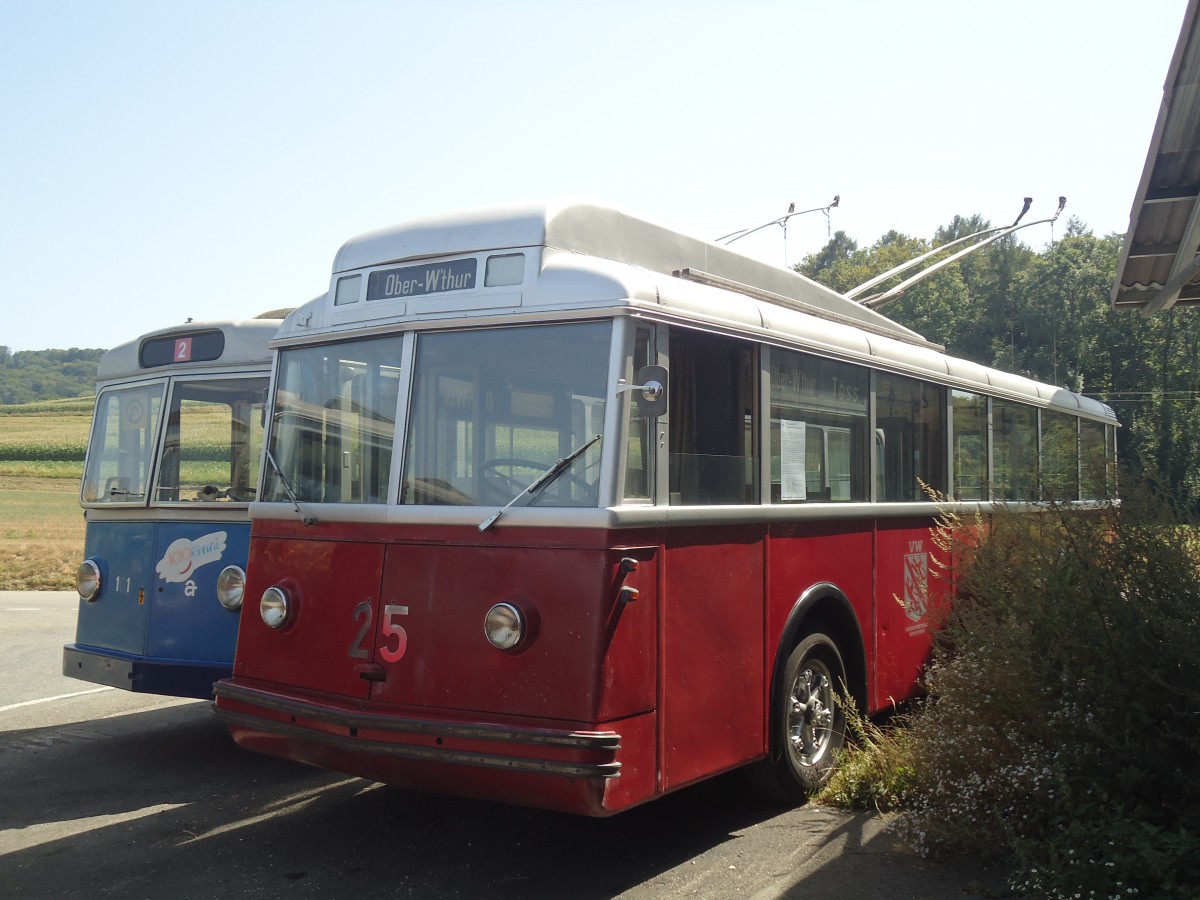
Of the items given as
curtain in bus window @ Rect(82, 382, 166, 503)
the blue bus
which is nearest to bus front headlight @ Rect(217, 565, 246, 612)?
the blue bus

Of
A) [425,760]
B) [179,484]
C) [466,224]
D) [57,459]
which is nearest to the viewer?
[425,760]

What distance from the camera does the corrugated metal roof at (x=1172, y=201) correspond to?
22.1 ft

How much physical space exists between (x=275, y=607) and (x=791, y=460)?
9.87ft

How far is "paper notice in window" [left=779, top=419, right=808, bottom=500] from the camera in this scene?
21.8 feet

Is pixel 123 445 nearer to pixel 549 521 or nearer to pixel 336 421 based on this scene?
pixel 336 421

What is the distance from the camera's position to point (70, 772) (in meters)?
7.89

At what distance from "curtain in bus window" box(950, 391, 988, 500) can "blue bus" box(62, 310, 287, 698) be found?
5393 mm

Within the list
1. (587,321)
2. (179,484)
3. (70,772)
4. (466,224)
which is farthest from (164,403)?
(587,321)

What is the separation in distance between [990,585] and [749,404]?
5.38ft

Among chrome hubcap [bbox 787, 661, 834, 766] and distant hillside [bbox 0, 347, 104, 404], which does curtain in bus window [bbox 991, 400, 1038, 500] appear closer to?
chrome hubcap [bbox 787, 661, 834, 766]

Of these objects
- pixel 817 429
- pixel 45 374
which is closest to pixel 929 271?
pixel 817 429

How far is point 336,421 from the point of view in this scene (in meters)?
6.20

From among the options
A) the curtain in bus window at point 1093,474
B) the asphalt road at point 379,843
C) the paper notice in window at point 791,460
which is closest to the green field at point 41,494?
A: the asphalt road at point 379,843

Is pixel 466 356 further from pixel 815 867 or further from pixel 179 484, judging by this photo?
pixel 179 484
